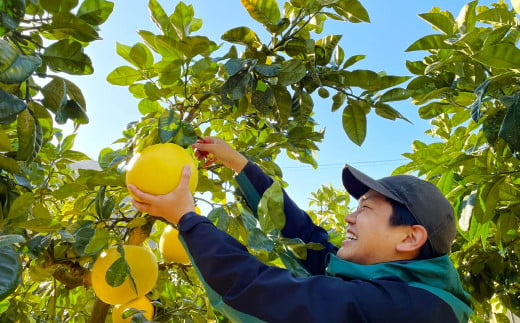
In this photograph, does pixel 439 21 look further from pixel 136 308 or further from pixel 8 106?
pixel 136 308

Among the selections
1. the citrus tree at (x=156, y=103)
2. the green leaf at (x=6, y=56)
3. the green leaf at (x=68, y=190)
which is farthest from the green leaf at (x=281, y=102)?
the green leaf at (x=6, y=56)

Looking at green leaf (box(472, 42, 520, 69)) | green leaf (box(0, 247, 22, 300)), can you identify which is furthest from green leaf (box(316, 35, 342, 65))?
green leaf (box(0, 247, 22, 300))

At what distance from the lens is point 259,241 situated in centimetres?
100

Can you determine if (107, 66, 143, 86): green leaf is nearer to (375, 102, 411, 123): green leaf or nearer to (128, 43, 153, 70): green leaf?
(128, 43, 153, 70): green leaf

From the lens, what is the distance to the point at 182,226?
1.05m

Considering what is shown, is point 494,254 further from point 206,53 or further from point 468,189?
point 206,53

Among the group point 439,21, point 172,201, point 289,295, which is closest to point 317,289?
point 289,295

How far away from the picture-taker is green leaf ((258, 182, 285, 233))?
1084mm

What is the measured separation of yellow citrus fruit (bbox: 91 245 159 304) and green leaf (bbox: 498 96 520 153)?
103 cm

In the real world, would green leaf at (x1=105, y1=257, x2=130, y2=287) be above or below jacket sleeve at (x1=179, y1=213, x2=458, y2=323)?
below

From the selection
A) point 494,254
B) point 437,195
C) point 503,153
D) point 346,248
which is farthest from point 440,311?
point 494,254

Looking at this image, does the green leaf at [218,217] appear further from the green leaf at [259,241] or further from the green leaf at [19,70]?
the green leaf at [19,70]

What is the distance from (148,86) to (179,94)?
13 centimetres

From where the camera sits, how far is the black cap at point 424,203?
4.01 feet
